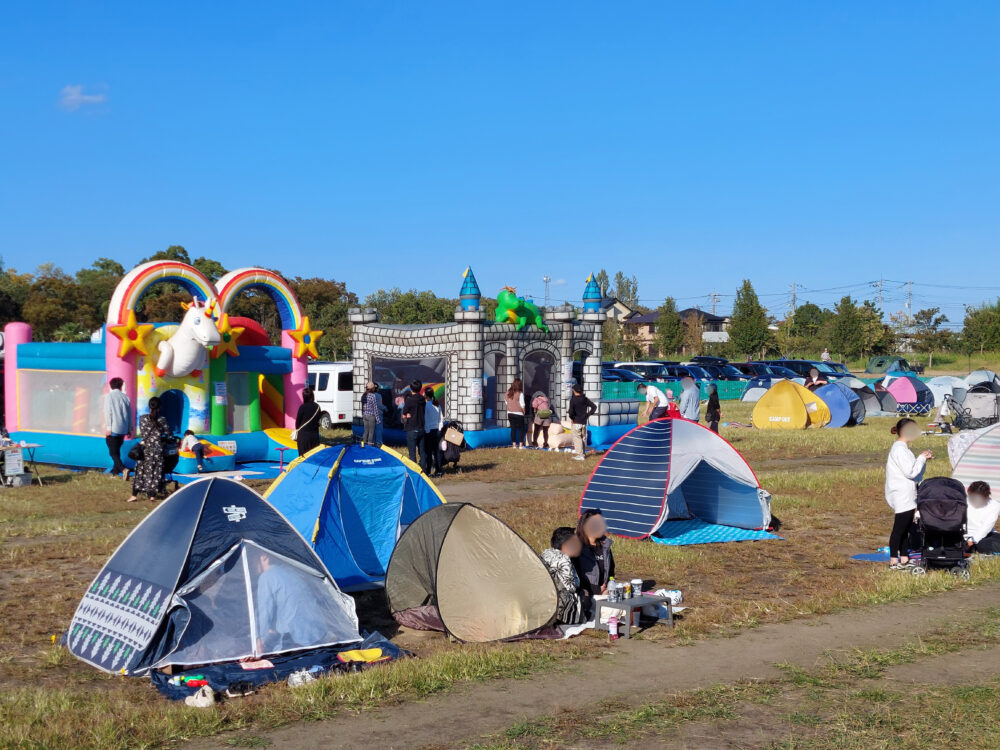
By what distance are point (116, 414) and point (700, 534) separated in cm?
939

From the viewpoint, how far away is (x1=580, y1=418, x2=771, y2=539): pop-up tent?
12.2 m

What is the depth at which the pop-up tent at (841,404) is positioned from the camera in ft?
90.8

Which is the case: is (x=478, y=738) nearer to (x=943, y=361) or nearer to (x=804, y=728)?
(x=804, y=728)

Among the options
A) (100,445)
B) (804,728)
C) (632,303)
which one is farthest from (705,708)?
(632,303)

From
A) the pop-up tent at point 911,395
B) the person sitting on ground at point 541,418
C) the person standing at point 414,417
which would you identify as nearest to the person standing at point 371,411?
the person standing at point 414,417

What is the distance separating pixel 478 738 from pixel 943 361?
63852mm

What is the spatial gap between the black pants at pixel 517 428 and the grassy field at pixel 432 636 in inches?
102

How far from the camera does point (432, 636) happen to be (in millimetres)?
8234

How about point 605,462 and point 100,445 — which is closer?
point 605,462

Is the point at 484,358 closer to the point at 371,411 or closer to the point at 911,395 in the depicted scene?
the point at 371,411

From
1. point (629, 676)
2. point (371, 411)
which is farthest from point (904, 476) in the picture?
point (371, 411)

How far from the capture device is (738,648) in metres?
7.77

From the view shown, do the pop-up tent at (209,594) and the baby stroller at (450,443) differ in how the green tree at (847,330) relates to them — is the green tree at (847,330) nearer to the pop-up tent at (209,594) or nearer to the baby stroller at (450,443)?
the baby stroller at (450,443)

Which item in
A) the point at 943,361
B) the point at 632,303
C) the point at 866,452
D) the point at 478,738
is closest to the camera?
the point at 478,738
